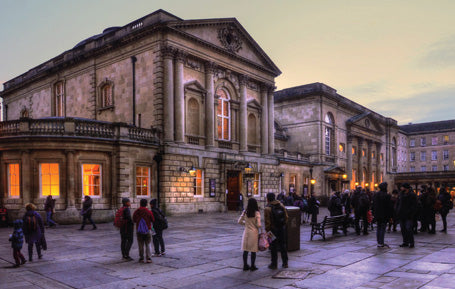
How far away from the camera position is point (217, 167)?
29.2 meters

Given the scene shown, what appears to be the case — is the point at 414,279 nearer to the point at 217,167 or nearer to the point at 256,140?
the point at 217,167

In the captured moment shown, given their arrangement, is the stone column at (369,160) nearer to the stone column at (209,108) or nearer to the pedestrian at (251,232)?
the stone column at (209,108)

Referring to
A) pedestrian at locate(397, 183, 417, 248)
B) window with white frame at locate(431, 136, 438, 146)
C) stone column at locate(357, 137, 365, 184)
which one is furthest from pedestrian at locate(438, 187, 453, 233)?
window with white frame at locate(431, 136, 438, 146)

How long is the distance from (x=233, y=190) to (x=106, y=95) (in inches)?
469

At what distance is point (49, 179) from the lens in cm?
2116

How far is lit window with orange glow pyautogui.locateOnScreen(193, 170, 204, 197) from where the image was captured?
90.8 ft

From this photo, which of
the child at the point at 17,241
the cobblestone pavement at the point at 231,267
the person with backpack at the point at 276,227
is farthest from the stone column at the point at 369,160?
the child at the point at 17,241

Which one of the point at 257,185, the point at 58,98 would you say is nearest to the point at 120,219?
the point at 257,185

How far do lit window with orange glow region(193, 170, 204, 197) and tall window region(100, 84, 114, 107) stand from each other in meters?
8.32

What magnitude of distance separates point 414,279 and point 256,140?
26332 millimetres

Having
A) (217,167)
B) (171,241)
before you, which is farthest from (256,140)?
(171,241)

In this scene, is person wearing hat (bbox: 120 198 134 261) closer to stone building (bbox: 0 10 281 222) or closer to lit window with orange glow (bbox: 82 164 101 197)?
stone building (bbox: 0 10 281 222)

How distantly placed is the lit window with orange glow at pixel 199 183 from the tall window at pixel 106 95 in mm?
8323

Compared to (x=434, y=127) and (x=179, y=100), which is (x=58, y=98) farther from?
(x=434, y=127)
